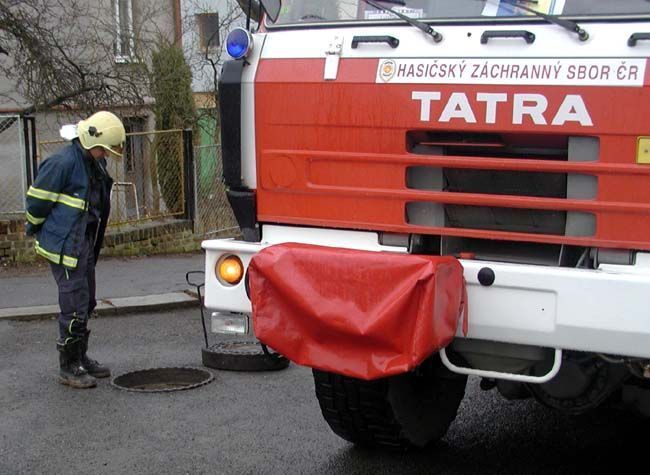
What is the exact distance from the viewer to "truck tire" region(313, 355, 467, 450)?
13.9 feet

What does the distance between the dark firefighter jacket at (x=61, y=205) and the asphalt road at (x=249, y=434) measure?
953mm

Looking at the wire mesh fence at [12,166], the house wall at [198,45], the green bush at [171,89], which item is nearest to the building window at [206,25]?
the house wall at [198,45]

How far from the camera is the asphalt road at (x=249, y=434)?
4.71 m

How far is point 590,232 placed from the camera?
3510 mm

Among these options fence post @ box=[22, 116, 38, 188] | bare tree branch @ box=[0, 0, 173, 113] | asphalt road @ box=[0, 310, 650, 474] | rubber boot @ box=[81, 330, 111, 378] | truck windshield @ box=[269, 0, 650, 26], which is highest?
bare tree branch @ box=[0, 0, 173, 113]

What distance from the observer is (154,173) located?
13539 mm

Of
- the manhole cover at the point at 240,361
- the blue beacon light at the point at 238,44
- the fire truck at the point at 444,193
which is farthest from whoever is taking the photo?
the manhole cover at the point at 240,361

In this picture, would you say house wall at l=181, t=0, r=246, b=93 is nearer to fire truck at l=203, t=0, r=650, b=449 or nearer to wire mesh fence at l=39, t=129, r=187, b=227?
wire mesh fence at l=39, t=129, r=187, b=227

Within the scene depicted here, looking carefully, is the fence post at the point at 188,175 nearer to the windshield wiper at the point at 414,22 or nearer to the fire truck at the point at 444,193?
the fire truck at the point at 444,193

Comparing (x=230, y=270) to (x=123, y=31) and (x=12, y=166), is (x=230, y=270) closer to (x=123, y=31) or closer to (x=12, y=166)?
(x=12, y=166)

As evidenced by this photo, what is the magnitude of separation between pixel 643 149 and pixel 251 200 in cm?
168

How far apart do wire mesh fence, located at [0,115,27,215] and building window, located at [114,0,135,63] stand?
403cm

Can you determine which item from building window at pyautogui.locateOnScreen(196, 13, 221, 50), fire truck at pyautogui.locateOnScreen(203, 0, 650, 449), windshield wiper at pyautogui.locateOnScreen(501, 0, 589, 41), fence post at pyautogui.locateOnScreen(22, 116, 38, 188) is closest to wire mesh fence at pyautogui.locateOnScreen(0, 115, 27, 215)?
fence post at pyautogui.locateOnScreen(22, 116, 38, 188)

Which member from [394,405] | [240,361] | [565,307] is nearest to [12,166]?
[240,361]
